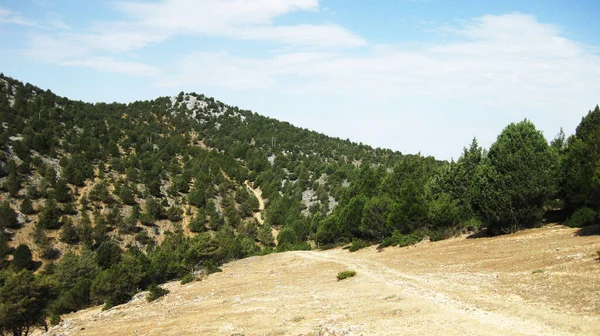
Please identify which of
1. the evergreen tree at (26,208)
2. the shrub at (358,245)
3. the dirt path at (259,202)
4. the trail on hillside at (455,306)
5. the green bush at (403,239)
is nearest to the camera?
the trail on hillside at (455,306)

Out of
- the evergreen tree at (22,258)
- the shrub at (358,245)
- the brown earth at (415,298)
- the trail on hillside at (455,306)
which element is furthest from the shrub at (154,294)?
the evergreen tree at (22,258)

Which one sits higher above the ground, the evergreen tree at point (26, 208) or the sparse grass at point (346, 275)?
the evergreen tree at point (26, 208)

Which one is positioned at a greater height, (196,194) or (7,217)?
(196,194)

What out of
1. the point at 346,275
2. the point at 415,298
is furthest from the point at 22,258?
the point at 415,298

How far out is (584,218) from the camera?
3064 centimetres

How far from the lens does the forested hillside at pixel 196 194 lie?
35094 mm

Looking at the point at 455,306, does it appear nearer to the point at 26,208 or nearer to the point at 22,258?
the point at 22,258

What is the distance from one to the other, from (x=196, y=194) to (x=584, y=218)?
75.7 m

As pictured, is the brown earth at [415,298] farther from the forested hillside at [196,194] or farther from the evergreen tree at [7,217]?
the evergreen tree at [7,217]

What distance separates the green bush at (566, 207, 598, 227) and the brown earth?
4.52ft

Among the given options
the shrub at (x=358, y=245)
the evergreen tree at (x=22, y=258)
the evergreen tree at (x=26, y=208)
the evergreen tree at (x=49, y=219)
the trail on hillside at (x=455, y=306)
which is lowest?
the shrub at (x=358, y=245)

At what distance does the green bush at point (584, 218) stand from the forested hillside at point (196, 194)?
0.12 metres

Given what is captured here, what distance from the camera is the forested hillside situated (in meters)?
35.1

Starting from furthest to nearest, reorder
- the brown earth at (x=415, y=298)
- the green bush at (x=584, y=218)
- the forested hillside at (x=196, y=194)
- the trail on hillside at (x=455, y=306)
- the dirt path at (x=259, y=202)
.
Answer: the dirt path at (x=259, y=202) → the forested hillside at (x=196, y=194) → the green bush at (x=584, y=218) → the brown earth at (x=415, y=298) → the trail on hillside at (x=455, y=306)
